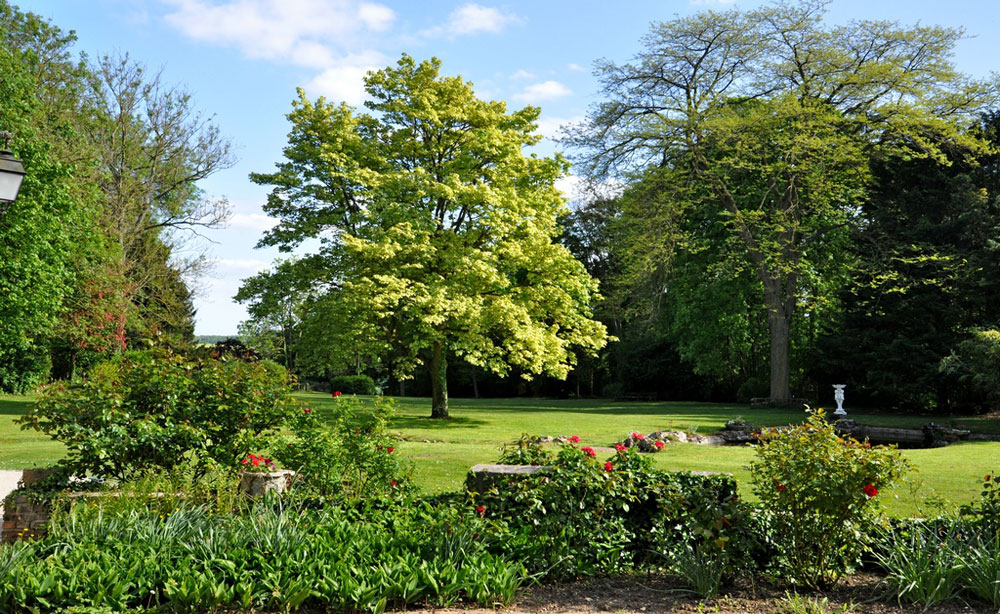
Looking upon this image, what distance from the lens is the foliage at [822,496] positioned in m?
4.71

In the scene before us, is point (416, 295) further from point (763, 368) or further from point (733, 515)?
point (763, 368)

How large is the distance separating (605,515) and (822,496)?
1.57 meters

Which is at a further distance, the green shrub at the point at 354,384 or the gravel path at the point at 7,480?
the green shrub at the point at 354,384

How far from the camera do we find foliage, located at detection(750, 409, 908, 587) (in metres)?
4.71

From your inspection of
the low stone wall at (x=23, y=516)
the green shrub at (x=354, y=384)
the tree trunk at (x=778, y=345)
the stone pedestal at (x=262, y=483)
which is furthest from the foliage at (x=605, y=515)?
the green shrub at (x=354, y=384)

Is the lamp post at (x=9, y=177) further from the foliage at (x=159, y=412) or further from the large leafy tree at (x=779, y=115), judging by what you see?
the large leafy tree at (x=779, y=115)

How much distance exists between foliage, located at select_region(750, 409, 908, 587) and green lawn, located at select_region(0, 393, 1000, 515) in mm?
461

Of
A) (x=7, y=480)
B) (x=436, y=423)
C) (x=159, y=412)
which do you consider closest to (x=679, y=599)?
(x=159, y=412)

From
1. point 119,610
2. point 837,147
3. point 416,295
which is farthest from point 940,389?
point 119,610

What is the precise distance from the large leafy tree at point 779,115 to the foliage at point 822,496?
65.8 ft

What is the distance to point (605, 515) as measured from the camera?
5.51m

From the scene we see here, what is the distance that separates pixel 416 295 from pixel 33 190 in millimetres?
12047

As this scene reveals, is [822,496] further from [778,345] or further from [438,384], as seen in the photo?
[778,345]

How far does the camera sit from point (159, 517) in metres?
5.26
